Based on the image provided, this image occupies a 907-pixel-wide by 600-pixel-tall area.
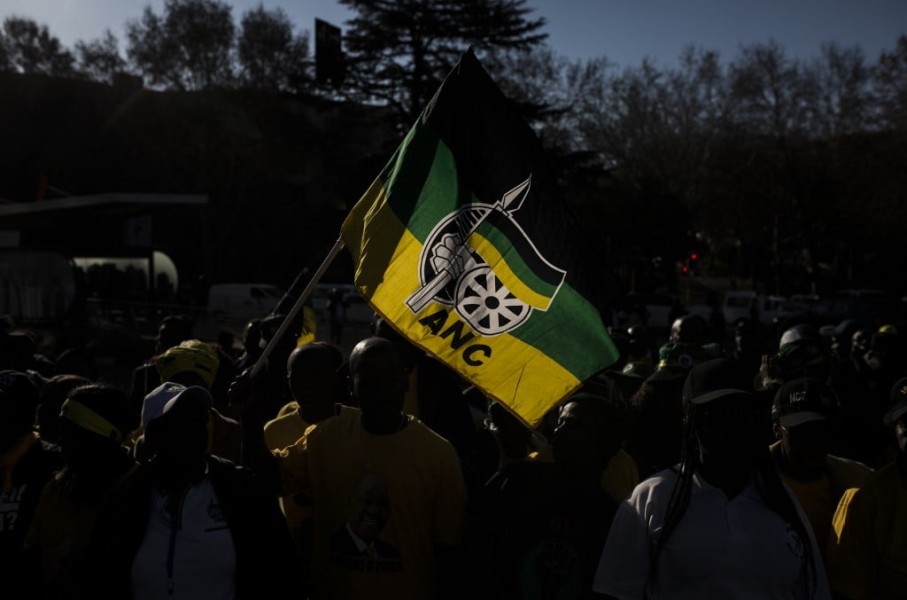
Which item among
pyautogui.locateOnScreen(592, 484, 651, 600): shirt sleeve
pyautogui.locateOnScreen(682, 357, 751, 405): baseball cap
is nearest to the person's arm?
pyautogui.locateOnScreen(592, 484, 651, 600): shirt sleeve

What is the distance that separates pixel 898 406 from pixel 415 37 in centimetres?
2805

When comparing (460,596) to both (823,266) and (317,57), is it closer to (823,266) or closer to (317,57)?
(317,57)

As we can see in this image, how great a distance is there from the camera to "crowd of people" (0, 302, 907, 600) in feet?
8.89

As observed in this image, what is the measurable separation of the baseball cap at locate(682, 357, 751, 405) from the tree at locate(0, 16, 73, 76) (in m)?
45.0

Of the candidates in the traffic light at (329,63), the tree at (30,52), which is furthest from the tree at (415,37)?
the tree at (30,52)

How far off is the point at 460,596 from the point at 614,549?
2.58ft

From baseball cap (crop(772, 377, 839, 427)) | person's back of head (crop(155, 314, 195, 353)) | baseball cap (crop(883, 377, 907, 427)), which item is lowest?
person's back of head (crop(155, 314, 195, 353))

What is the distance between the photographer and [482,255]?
12.8 feet

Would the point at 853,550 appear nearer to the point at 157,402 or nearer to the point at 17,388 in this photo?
the point at 157,402

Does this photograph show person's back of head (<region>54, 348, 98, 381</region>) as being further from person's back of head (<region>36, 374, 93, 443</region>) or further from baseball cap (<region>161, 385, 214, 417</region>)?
baseball cap (<region>161, 385, 214, 417</region>)

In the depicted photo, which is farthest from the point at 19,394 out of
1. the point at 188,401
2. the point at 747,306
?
the point at 747,306

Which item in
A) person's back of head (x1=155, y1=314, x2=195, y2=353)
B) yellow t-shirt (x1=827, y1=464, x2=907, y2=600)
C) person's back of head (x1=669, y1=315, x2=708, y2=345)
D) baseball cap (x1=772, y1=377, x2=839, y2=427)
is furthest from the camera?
person's back of head (x1=155, y1=314, x2=195, y2=353)

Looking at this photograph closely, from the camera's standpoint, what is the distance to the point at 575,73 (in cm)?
4319

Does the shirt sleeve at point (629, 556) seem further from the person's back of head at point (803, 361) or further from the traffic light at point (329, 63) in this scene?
the traffic light at point (329, 63)
